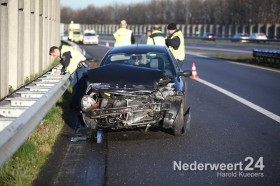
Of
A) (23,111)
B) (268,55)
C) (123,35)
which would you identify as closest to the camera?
(23,111)

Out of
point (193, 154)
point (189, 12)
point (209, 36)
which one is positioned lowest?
point (193, 154)

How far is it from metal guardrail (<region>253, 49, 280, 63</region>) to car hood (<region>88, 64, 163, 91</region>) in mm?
18013

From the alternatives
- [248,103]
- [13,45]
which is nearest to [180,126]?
[248,103]

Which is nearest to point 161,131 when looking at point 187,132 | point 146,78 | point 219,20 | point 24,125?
point 187,132

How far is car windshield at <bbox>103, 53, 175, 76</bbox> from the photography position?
32.1 ft

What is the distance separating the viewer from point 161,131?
909cm

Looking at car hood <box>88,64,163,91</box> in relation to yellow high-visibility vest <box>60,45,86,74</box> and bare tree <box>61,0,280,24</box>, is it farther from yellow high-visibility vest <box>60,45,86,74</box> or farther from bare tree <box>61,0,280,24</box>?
bare tree <box>61,0,280,24</box>

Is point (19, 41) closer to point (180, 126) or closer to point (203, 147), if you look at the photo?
point (180, 126)

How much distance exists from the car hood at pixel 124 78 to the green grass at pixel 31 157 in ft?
3.71

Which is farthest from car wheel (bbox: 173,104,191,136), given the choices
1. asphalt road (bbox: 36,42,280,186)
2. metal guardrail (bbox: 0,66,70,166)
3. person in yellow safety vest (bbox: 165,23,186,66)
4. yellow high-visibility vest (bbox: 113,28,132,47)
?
yellow high-visibility vest (bbox: 113,28,132,47)

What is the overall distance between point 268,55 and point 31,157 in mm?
21662

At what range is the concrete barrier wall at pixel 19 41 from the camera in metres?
10.8

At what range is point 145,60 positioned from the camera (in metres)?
9.94

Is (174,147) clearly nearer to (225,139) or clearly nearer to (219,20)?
(225,139)
